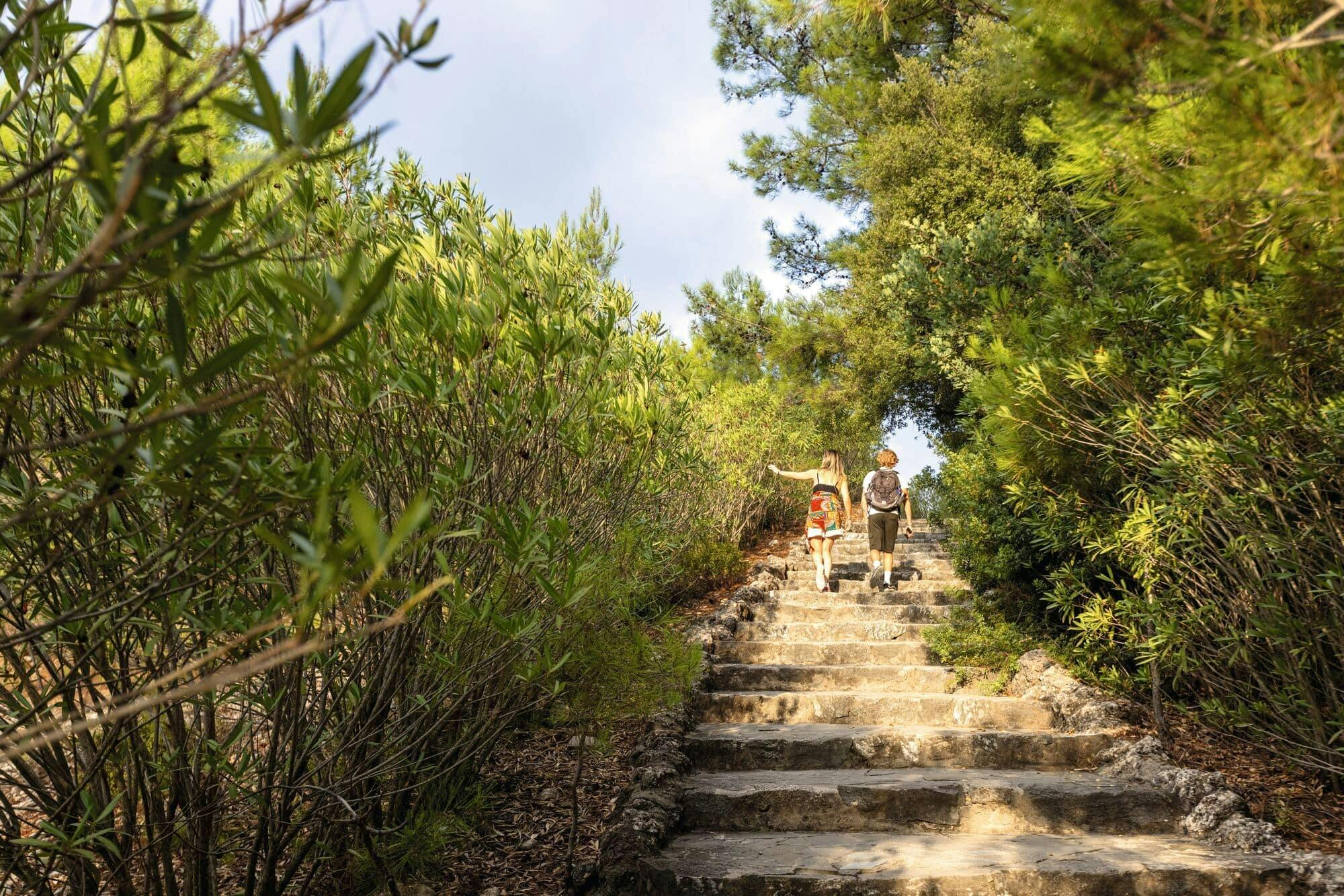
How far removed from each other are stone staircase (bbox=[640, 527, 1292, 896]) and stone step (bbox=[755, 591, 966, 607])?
1700 millimetres

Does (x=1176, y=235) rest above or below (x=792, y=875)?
above

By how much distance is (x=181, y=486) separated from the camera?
4.17ft

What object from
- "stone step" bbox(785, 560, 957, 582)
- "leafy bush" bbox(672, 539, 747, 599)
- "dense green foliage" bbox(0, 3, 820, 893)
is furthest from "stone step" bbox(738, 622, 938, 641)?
"dense green foliage" bbox(0, 3, 820, 893)

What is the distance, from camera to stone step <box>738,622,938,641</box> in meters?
7.13

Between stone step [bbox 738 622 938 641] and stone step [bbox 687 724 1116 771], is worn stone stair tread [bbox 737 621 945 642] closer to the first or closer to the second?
stone step [bbox 738 622 938 641]

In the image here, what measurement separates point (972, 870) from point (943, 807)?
76 centimetres

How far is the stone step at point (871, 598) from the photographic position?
328 inches

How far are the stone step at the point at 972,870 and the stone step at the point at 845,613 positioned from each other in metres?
3.73

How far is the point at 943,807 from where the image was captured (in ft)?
13.9

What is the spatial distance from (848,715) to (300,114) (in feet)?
17.8

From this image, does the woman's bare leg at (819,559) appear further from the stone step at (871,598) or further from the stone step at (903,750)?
the stone step at (903,750)

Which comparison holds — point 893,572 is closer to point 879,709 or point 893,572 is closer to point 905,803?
point 879,709

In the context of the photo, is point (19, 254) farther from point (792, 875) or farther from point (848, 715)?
point (848, 715)

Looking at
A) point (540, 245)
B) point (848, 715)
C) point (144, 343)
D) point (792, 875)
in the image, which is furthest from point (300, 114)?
point (848, 715)
